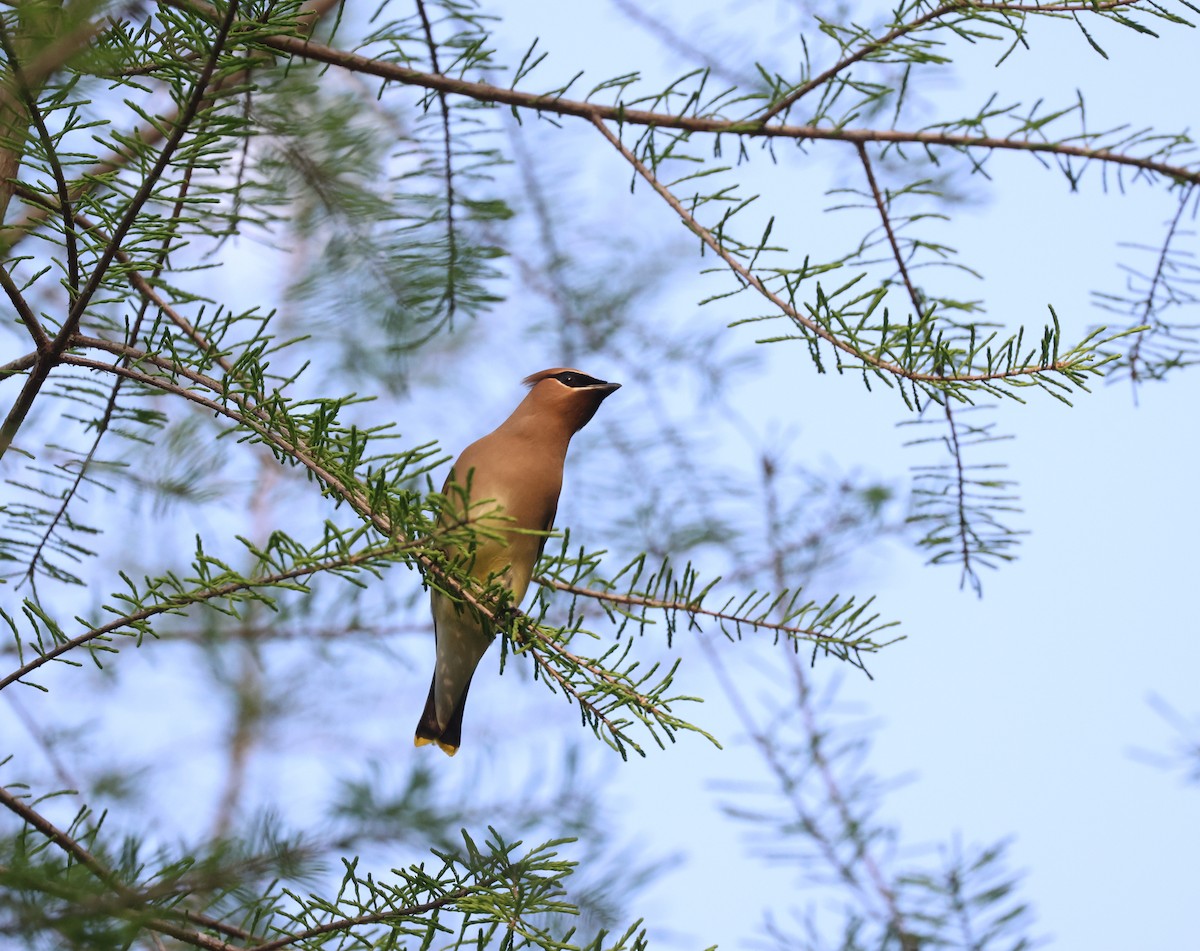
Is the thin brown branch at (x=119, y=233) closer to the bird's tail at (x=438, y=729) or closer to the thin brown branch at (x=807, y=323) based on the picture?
the thin brown branch at (x=807, y=323)

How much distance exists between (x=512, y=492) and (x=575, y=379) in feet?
1.46

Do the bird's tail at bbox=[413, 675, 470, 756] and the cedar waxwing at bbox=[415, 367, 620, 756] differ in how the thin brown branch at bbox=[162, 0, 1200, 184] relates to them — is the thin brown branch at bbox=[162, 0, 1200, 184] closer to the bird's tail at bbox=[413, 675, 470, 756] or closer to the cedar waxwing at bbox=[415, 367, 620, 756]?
the cedar waxwing at bbox=[415, 367, 620, 756]

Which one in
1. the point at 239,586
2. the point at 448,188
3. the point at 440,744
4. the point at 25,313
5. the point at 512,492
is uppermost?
the point at 448,188

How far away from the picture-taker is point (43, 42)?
3.83 ft

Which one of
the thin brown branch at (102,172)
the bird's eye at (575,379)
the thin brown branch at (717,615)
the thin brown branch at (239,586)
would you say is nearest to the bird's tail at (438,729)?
the bird's eye at (575,379)

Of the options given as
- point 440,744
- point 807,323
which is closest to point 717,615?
point 807,323

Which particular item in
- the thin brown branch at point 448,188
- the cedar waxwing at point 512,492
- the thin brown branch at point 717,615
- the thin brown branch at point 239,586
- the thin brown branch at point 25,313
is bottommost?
the thin brown branch at point 239,586

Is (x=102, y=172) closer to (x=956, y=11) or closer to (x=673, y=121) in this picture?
(x=673, y=121)

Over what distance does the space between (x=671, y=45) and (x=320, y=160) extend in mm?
986

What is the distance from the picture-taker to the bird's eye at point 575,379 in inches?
121

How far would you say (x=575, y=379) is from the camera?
122 inches

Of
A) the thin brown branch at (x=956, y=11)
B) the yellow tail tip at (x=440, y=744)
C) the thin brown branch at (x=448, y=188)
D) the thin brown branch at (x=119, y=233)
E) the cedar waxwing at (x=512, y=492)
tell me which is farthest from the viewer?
the yellow tail tip at (x=440, y=744)

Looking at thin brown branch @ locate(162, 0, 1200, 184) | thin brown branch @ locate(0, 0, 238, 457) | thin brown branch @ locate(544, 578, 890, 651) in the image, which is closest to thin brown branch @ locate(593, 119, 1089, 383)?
thin brown branch @ locate(162, 0, 1200, 184)

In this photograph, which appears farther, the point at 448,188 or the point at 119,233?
the point at 448,188
